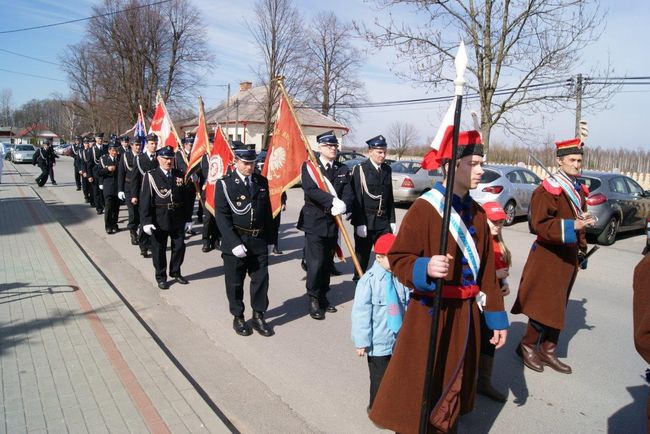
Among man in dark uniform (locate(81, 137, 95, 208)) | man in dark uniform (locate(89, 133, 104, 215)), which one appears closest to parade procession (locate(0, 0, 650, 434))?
man in dark uniform (locate(89, 133, 104, 215))

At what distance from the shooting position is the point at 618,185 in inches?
505

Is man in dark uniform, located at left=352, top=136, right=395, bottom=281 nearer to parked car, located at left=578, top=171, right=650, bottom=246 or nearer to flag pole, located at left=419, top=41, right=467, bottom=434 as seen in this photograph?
flag pole, located at left=419, top=41, right=467, bottom=434

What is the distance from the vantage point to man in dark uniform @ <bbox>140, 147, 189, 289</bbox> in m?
7.35

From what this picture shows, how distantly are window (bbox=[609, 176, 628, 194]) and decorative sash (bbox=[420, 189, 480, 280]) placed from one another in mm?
11541

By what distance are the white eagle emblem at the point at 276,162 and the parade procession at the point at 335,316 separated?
0.03m

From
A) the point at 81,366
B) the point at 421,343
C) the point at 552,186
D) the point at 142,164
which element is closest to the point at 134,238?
the point at 142,164

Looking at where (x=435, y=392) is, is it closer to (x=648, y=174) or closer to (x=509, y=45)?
(x=509, y=45)

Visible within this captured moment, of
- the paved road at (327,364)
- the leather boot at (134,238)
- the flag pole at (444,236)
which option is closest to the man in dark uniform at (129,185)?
the leather boot at (134,238)

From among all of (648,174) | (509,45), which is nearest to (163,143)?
(509,45)

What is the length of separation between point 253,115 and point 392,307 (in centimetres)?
4857

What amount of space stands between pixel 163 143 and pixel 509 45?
14978 millimetres

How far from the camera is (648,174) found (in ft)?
108

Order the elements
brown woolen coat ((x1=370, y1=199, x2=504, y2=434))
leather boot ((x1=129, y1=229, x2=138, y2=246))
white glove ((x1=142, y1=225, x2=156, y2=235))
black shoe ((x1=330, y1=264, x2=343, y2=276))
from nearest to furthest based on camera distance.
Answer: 1. brown woolen coat ((x1=370, y1=199, x2=504, y2=434))
2. white glove ((x1=142, y1=225, x2=156, y2=235))
3. black shoe ((x1=330, y1=264, x2=343, y2=276))
4. leather boot ((x1=129, y1=229, x2=138, y2=246))

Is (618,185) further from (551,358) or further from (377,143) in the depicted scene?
(551,358)
